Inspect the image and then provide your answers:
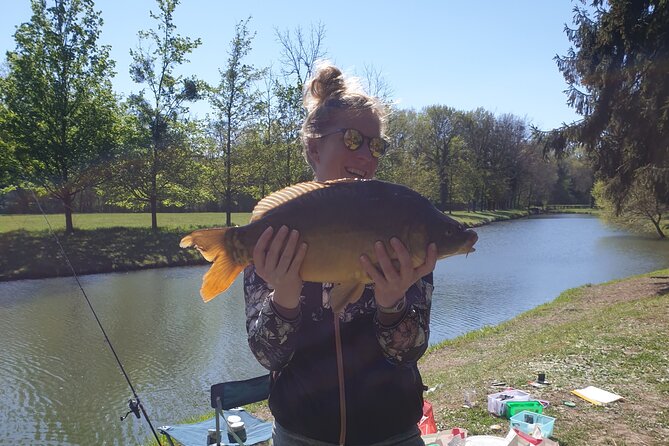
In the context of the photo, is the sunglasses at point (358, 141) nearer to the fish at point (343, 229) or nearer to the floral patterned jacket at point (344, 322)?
the fish at point (343, 229)

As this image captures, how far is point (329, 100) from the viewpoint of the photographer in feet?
6.51

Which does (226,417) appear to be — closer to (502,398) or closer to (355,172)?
(502,398)

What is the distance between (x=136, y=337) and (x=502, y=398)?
789 cm

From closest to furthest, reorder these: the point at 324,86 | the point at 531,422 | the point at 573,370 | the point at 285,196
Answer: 1. the point at 285,196
2. the point at 324,86
3. the point at 531,422
4. the point at 573,370

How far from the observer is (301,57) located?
28609 mm

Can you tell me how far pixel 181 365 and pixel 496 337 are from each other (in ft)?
19.6

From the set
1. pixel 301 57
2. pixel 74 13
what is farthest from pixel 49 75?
pixel 301 57

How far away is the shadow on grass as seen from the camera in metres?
17.6

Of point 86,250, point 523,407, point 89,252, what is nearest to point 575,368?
point 523,407

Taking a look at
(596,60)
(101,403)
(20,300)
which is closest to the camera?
(101,403)

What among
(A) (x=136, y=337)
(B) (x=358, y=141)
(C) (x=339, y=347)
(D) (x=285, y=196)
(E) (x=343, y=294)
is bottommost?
(A) (x=136, y=337)

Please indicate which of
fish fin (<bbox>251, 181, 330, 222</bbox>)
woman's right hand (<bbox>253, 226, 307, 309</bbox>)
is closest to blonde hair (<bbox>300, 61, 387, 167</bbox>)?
fish fin (<bbox>251, 181, 330, 222</bbox>)

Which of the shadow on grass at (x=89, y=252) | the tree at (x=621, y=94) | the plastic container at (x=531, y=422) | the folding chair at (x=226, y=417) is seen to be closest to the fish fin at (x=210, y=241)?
the folding chair at (x=226, y=417)

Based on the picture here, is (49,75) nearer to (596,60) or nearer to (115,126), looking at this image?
(115,126)
